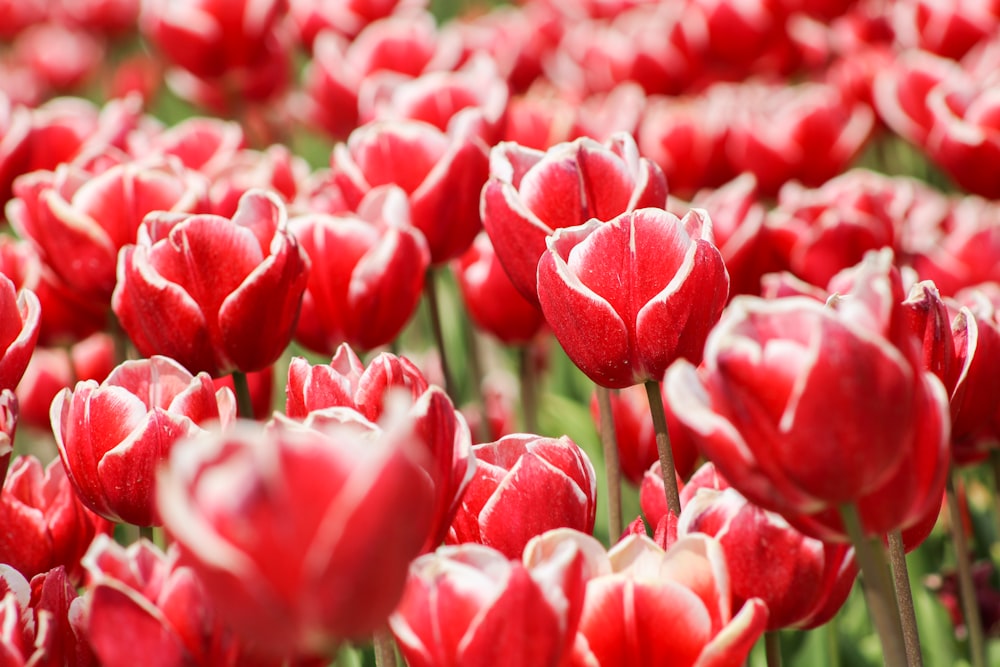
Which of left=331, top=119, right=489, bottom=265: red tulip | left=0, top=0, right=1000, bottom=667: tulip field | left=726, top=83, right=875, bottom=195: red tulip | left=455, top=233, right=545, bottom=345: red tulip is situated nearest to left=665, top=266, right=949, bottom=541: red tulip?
left=0, top=0, right=1000, bottom=667: tulip field

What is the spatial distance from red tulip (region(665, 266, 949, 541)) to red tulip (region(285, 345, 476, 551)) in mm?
162

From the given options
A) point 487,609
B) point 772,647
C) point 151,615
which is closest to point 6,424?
point 151,615

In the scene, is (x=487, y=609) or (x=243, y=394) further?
(x=243, y=394)

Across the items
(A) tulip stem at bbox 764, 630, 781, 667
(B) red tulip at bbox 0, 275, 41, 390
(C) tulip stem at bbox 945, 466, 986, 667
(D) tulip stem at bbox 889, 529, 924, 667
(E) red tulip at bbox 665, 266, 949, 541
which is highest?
(E) red tulip at bbox 665, 266, 949, 541

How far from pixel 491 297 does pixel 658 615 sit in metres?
0.96

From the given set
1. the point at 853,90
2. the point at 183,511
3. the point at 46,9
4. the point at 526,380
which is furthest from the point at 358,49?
the point at 46,9

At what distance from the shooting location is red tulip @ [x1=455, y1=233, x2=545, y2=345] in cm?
162

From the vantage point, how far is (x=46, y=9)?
478 centimetres

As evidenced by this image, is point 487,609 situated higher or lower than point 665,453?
higher

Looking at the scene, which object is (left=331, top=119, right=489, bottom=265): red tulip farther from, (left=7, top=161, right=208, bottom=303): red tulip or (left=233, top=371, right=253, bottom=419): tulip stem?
(left=233, top=371, right=253, bottom=419): tulip stem

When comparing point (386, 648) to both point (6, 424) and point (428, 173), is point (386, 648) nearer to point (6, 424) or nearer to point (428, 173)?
point (6, 424)

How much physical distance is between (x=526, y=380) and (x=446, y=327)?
674 mm

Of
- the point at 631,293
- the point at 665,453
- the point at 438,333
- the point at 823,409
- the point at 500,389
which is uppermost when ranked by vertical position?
the point at 823,409

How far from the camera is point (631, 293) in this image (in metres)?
0.91
